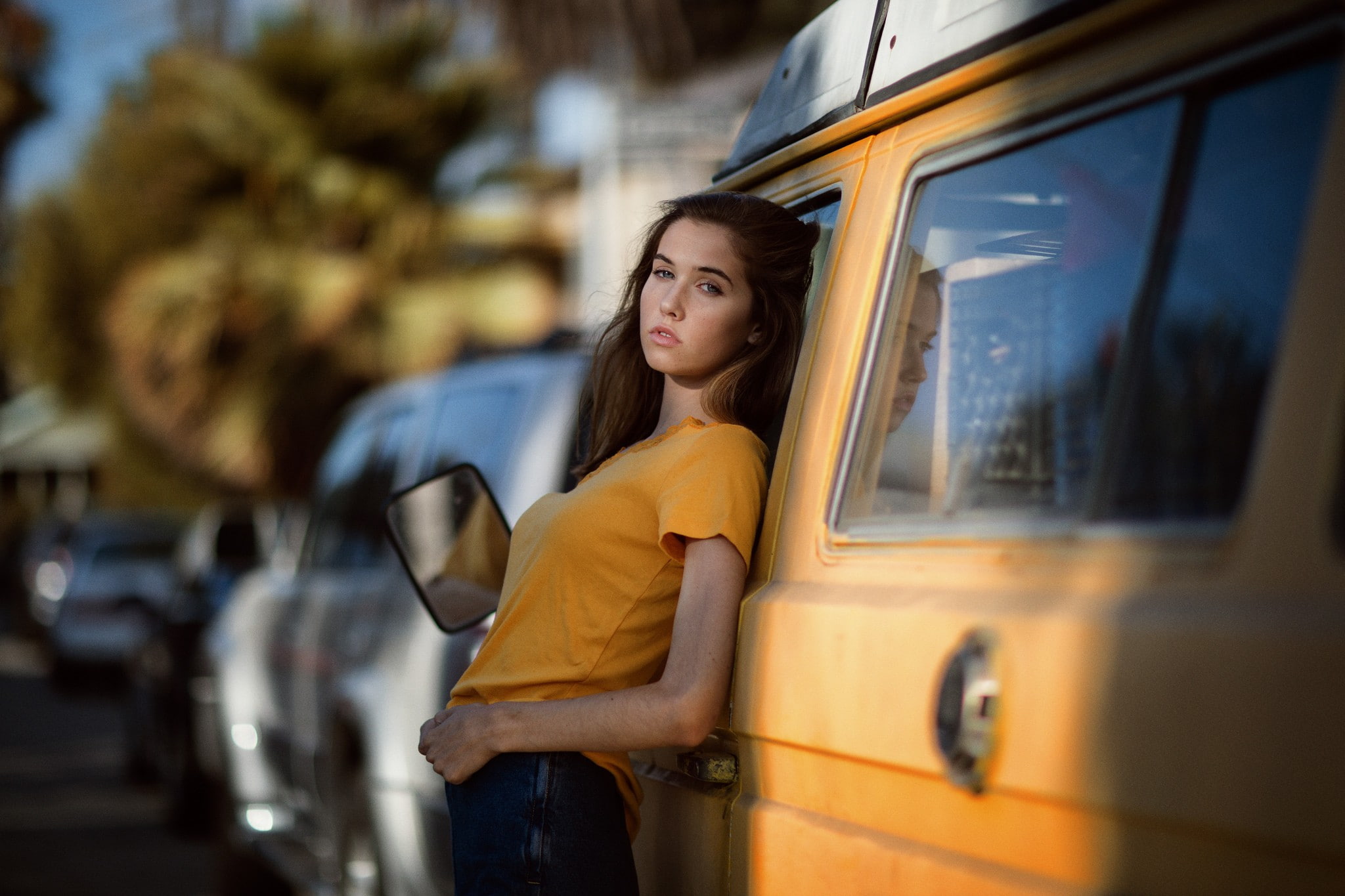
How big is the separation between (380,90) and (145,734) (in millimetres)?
7418

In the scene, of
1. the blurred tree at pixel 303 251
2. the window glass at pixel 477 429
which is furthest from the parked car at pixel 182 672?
the blurred tree at pixel 303 251

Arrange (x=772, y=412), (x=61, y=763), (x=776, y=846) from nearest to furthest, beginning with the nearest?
1. (x=776, y=846)
2. (x=772, y=412)
3. (x=61, y=763)

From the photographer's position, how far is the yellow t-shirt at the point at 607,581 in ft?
7.21

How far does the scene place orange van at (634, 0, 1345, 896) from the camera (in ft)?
4.41

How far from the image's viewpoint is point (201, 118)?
15.1 metres

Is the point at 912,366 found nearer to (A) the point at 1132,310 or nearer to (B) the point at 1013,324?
(B) the point at 1013,324

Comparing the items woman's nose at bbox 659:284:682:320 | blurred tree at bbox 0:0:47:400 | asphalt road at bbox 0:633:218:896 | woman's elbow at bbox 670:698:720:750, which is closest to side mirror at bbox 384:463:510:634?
woman's nose at bbox 659:284:682:320

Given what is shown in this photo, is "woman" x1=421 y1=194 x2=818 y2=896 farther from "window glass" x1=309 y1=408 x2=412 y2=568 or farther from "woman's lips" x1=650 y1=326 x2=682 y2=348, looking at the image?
"window glass" x1=309 y1=408 x2=412 y2=568

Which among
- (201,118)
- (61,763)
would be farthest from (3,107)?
(61,763)

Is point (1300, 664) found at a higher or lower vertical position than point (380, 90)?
lower

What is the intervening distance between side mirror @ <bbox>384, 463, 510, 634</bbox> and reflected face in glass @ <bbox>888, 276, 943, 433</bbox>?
3.46 ft

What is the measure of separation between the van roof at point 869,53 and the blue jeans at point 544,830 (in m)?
1.10

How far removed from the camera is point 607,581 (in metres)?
2.22

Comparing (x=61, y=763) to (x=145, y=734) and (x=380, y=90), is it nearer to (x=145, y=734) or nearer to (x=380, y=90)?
(x=145, y=734)
